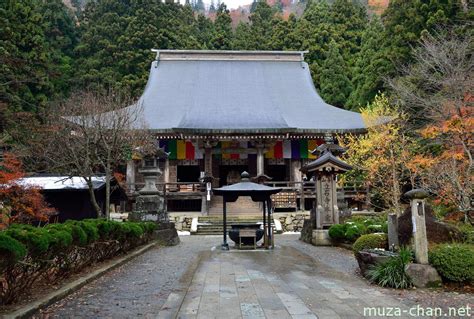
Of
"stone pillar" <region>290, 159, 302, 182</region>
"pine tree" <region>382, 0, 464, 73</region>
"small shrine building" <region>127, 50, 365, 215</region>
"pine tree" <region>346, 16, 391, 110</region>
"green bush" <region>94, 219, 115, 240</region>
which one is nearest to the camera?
"green bush" <region>94, 219, 115, 240</region>

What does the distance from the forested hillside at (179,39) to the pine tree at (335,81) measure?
75 mm

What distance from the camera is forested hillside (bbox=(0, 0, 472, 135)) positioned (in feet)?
80.2

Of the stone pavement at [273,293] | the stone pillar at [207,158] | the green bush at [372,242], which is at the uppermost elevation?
the stone pillar at [207,158]

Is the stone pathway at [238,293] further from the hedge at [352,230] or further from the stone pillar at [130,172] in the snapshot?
the stone pillar at [130,172]

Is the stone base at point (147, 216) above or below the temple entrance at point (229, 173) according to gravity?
below

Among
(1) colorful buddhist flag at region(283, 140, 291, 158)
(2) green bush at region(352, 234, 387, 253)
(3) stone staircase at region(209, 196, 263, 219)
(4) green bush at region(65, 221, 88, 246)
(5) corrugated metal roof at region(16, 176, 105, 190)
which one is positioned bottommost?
(2) green bush at region(352, 234, 387, 253)

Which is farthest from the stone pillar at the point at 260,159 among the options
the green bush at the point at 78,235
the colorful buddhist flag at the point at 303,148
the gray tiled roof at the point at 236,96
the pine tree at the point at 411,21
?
the green bush at the point at 78,235

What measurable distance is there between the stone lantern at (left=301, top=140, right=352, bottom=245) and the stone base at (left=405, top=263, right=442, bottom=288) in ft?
21.1

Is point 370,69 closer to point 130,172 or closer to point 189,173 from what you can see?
point 189,173

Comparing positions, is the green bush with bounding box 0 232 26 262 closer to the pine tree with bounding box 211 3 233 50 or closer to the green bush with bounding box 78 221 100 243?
the green bush with bounding box 78 221 100 243

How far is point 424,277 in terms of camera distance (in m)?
6.27

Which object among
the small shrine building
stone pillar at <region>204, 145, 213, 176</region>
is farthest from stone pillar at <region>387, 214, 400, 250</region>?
stone pillar at <region>204, 145, 213, 176</region>

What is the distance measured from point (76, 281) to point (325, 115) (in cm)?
1914

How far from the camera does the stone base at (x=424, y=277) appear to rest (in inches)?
245
